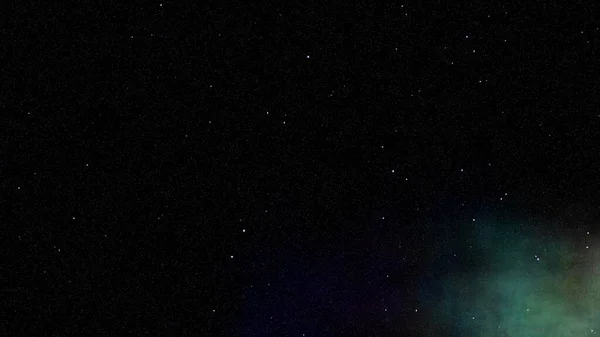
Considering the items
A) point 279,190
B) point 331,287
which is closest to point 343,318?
point 331,287

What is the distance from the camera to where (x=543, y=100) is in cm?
64

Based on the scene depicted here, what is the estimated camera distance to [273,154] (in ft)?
1.97

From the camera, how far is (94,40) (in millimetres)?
552

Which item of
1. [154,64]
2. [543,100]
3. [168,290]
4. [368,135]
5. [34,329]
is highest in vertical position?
[543,100]

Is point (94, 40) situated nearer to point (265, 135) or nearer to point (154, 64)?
point (154, 64)

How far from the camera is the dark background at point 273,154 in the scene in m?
0.56

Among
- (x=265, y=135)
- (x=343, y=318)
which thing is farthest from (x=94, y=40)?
(x=343, y=318)

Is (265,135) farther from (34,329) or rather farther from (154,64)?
(34,329)

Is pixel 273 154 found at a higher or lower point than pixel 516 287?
lower

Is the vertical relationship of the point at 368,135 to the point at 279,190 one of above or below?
above

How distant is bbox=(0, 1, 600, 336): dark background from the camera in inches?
21.9

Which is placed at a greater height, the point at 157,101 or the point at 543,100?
the point at 543,100

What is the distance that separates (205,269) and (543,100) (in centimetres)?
43

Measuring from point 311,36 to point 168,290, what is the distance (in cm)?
31
